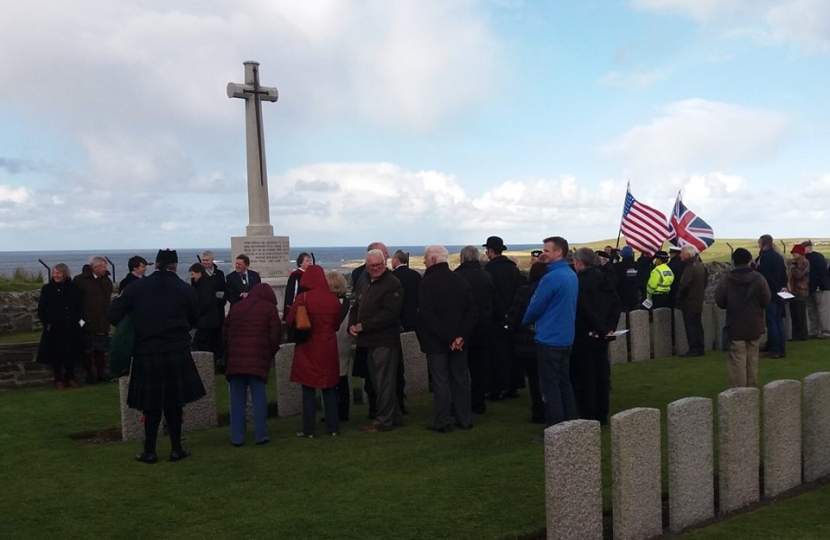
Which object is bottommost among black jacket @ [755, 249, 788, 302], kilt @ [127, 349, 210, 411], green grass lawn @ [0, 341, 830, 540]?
green grass lawn @ [0, 341, 830, 540]

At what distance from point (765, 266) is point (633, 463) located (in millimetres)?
9451

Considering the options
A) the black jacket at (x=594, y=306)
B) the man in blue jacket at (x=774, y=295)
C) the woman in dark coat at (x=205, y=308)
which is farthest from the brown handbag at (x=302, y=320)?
the man in blue jacket at (x=774, y=295)

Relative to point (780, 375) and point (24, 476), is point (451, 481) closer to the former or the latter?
point (24, 476)

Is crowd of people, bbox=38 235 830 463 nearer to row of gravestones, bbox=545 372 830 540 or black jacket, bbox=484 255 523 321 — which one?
black jacket, bbox=484 255 523 321

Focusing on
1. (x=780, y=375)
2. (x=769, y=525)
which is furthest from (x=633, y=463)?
(x=780, y=375)

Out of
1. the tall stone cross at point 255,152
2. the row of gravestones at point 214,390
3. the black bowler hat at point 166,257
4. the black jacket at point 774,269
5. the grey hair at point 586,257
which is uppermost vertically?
the tall stone cross at point 255,152

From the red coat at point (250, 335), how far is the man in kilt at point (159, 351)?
52 cm

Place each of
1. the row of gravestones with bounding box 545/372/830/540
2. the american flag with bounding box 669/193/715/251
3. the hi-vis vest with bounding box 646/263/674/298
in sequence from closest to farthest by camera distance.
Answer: the row of gravestones with bounding box 545/372/830/540
the hi-vis vest with bounding box 646/263/674/298
the american flag with bounding box 669/193/715/251

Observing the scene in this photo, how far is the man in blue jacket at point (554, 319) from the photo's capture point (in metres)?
7.61

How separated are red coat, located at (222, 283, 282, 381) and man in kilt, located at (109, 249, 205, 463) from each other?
1.71 feet

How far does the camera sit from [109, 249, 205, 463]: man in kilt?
24.0ft

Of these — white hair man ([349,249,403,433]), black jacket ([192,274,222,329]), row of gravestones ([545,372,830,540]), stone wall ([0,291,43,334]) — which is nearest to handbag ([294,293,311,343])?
white hair man ([349,249,403,433])

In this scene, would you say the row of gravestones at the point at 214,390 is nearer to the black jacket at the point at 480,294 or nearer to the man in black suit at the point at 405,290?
the man in black suit at the point at 405,290

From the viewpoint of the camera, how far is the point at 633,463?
530 centimetres
